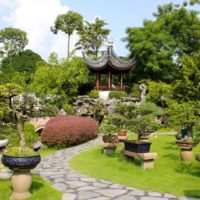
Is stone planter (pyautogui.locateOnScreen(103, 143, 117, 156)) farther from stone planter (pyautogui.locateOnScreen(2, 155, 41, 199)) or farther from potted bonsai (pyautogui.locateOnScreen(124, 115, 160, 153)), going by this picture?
stone planter (pyautogui.locateOnScreen(2, 155, 41, 199))

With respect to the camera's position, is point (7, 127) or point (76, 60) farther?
point (76, 60)

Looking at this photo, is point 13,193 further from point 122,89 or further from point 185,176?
point 122,89

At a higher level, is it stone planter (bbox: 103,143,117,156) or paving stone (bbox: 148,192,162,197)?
stone planter (bbox: 103,143,117,156)

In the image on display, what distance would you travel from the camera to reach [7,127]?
1246 cm

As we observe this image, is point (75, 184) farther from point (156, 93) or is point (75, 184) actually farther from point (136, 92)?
point (136, 92)

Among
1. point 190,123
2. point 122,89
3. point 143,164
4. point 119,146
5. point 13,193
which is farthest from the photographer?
point 122,89

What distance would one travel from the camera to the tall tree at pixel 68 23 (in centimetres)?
3500

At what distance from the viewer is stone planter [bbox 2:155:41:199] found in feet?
20.6

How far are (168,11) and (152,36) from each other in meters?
4.75

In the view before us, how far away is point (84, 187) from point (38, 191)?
107 cm

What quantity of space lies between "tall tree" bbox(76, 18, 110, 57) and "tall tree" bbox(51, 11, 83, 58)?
5.97 feet

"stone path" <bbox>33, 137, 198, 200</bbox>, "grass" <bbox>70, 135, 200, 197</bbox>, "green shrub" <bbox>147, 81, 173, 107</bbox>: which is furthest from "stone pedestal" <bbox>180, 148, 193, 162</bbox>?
"green shrub" <bbox>147, 81, 173, 107</bbox>

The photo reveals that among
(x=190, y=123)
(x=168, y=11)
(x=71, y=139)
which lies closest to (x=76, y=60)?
(x=168, y=11)

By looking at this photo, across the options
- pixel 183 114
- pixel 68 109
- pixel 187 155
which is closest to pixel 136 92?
pixel 68 109
